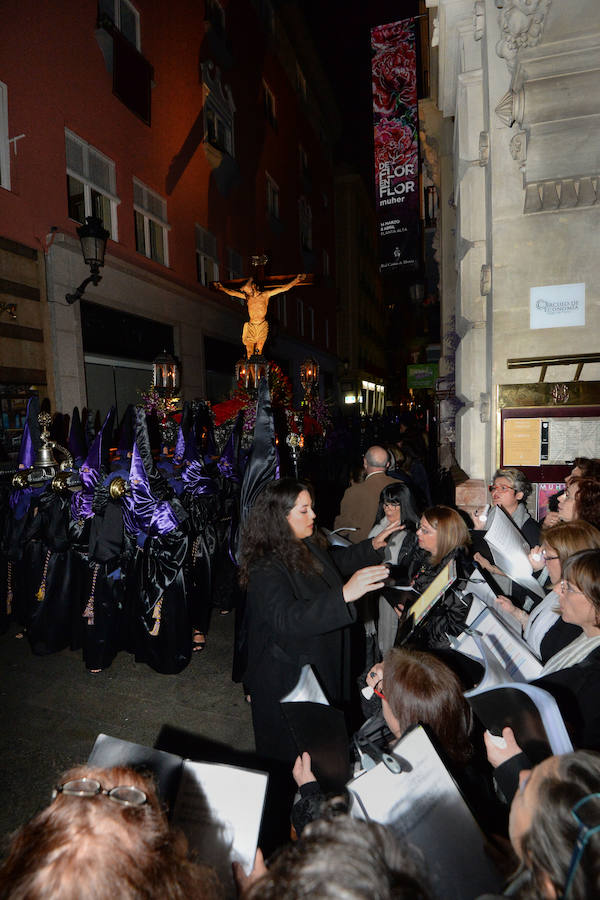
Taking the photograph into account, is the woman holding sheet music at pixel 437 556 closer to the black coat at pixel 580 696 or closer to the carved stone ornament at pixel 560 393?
the black coat at pixel 580 696

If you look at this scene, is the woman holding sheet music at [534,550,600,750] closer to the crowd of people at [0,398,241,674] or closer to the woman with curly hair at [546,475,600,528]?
the woman with curly hair at [546,475,600,528]

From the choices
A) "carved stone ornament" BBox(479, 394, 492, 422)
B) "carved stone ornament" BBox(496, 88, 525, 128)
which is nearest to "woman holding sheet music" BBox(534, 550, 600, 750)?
"carved stone ornament" BBox(479, 394, 492, 422)

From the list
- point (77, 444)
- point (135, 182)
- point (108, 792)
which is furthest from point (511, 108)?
point (135, 182)

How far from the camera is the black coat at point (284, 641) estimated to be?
2.21 meters

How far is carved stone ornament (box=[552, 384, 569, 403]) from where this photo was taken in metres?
4.60

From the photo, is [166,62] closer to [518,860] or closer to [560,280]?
[560,280]

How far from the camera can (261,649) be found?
98.3 inches

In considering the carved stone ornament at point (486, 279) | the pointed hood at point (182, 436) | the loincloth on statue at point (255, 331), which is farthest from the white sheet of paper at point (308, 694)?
the loincloth on statue at point (255, 331)

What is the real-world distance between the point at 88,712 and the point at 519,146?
21.8ft

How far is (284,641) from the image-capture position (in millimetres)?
2398

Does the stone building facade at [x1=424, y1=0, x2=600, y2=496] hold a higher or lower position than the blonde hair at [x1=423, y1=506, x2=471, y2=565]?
higher

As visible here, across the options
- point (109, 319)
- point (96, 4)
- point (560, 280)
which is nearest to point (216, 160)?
point (96, 4)

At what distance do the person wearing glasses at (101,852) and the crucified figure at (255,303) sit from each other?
12.1 m

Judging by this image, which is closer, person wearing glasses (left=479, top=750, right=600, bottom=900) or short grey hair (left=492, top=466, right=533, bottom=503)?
person wearing glasses (left=479, top=750, right=600, bottom=900)
